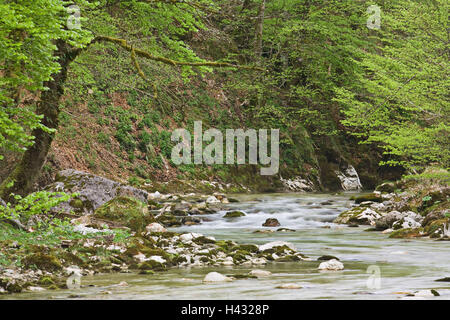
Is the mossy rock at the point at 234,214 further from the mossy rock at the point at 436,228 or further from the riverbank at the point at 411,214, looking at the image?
the mossy rock at the point at 436,228

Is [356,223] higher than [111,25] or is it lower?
lower

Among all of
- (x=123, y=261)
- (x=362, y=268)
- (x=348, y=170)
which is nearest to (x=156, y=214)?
(x=123, y=261)

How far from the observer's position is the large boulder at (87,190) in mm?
12422

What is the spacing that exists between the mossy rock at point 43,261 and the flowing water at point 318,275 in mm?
494

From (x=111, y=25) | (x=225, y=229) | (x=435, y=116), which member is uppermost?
(x=111, y=25)

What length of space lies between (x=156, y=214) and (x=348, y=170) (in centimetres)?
1774

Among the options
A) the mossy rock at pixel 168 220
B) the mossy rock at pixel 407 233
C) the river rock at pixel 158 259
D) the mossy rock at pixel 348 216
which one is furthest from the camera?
the mossy rock at pixel 348 216

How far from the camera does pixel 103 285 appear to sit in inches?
246

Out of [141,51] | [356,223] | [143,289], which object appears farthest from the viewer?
[356,223]

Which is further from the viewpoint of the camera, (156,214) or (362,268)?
(156,214)

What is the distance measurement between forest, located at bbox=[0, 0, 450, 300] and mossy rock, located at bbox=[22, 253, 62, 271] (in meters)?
0.02
